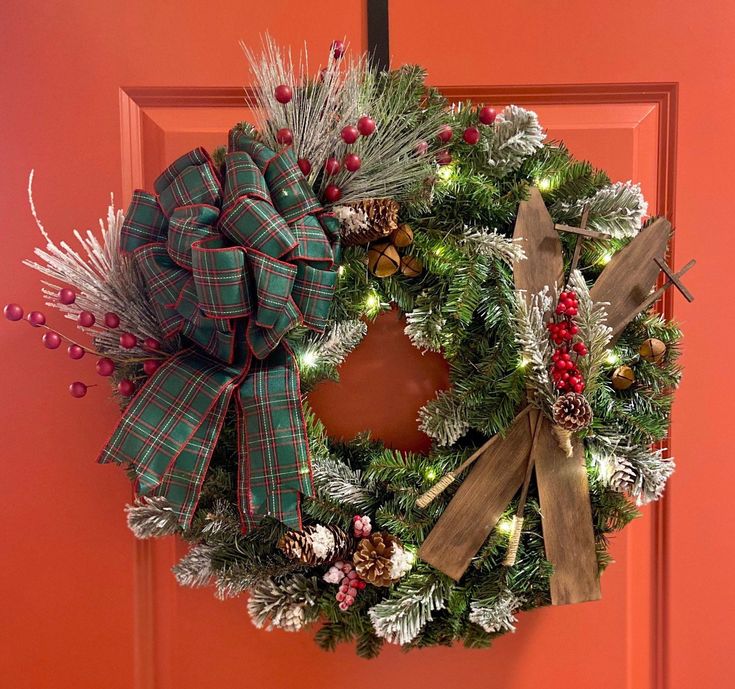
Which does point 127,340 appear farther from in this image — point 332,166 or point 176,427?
point 332,166

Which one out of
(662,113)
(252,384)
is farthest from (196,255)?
(662,113)

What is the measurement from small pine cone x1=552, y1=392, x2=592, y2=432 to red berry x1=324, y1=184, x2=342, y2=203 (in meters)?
0.42

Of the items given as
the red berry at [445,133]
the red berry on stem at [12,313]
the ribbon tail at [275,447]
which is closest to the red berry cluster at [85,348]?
the red berry on stem at [12,313]

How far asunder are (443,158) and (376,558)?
574mm

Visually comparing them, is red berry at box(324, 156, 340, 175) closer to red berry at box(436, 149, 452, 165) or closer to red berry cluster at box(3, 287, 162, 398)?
red berry at box(436, 149, 452, 165)

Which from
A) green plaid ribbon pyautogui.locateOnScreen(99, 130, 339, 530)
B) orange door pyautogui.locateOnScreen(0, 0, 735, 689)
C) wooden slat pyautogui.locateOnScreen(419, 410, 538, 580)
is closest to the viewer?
green plaid ribbon pyautogui.locateOnScreen(99, 130, 339, 530)

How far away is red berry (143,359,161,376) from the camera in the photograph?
2.37 feet

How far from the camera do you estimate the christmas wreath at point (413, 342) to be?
26.7 inches

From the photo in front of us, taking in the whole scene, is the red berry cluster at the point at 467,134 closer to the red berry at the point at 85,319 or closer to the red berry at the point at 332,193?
the red berry at the point at 332,193

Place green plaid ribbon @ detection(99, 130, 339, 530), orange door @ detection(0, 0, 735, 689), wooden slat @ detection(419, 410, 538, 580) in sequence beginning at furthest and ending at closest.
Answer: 1. orange door @ detection(0, 0, 735, 689)
2. wooden slat @ detection(419, 410, 538, 580)
3. green plaid ribbon @ detection(99, 130, 339, 530)

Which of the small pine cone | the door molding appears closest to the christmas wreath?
the small pine cone

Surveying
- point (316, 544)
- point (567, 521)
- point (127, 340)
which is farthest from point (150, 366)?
point (567, 521)

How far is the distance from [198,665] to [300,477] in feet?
1.79

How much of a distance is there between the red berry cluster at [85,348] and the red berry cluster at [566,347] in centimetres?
57
